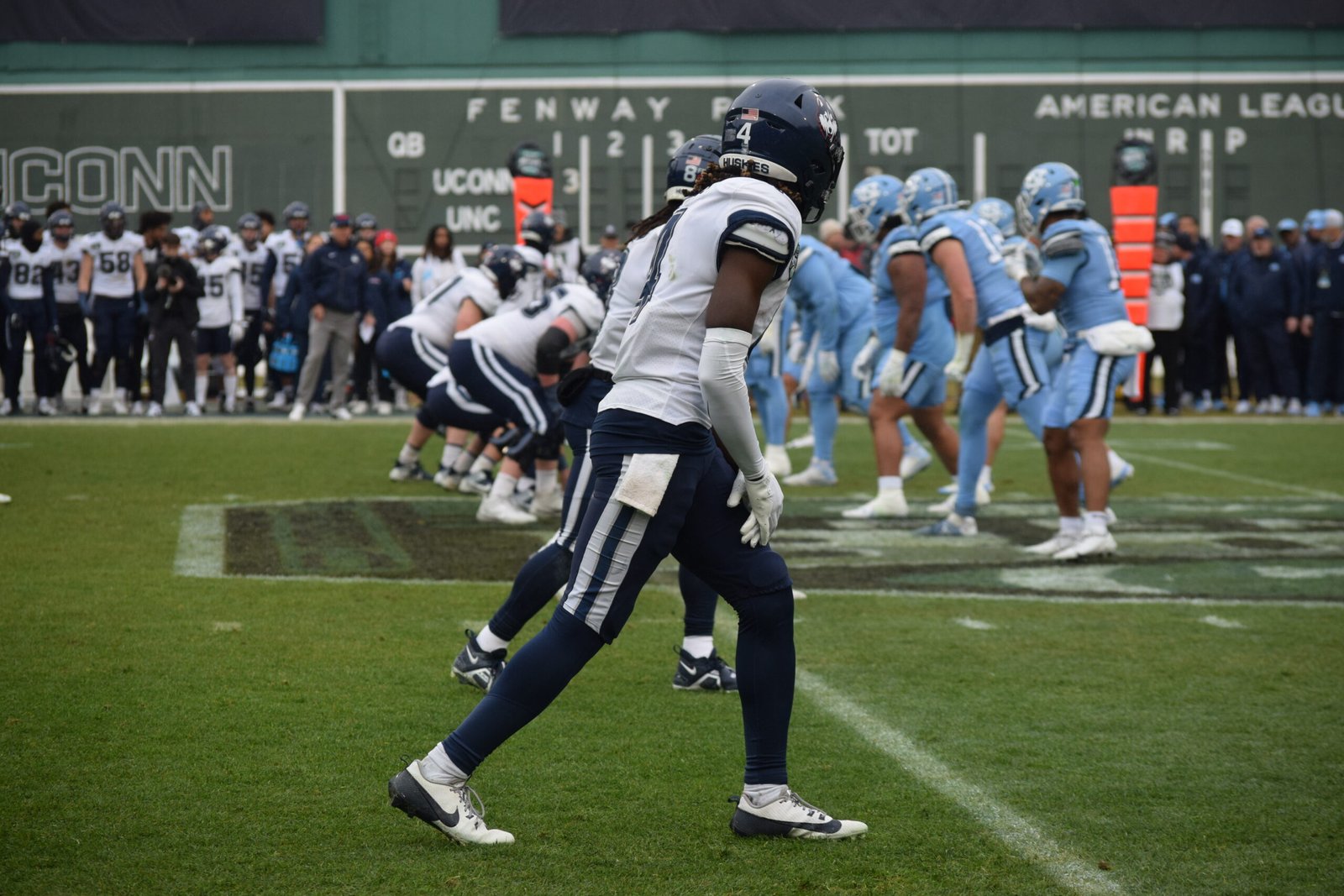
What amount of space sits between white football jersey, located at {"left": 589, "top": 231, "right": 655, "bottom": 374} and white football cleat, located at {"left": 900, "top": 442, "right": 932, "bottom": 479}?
274 inches

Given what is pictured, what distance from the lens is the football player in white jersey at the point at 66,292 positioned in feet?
55.9

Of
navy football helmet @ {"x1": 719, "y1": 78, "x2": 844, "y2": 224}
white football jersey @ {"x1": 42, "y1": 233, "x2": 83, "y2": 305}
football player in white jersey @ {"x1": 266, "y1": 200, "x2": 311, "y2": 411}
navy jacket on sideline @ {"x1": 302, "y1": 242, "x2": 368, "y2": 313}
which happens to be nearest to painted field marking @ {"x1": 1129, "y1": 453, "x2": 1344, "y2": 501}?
navy jacket on sideline @ {"x1": 302, "y1": 242, "x2": 368, "y2": 313}

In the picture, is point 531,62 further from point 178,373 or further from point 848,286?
point 848,286

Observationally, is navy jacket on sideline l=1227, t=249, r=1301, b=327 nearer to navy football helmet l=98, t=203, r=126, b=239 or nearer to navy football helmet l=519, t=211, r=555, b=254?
navy football helmet l=519, t=211, r=555, b=254

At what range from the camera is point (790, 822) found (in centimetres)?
383

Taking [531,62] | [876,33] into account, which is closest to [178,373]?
[531,62]

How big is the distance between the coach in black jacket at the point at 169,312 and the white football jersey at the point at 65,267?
2.83ft

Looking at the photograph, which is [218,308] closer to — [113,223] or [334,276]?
[113,223]

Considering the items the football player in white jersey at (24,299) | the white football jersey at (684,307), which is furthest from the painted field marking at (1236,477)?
the football player in white jersey at (24,299)

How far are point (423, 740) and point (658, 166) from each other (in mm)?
17992

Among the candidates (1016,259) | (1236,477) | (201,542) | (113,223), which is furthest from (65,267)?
(1236,477)

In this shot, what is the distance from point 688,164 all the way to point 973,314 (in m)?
3.94

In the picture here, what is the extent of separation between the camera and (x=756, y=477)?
12.2 ft

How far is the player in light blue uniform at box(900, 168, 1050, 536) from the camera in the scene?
9.08 m
